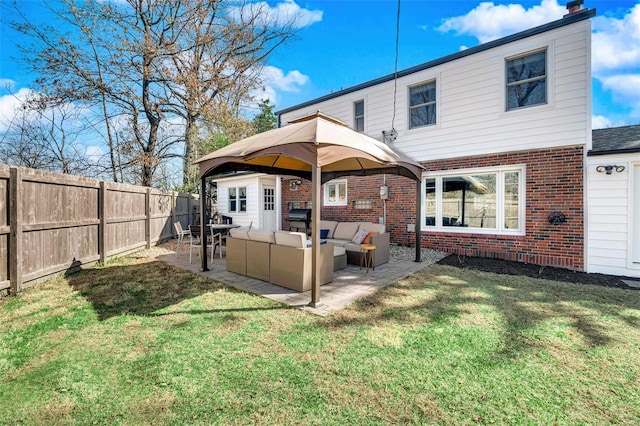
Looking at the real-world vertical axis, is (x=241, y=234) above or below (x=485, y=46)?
below

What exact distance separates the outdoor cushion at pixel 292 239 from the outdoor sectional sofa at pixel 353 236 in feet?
5.54

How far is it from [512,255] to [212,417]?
26.7 feet

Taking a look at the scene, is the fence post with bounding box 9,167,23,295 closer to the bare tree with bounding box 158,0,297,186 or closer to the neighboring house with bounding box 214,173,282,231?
the neighboring house with bounding box 214,173,282,231

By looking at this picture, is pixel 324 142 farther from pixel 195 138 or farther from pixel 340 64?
pixel 195 138

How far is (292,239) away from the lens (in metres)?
5.12

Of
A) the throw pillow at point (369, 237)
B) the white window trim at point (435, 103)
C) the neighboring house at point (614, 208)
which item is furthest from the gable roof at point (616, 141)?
the throw pillow at point (369, 237)

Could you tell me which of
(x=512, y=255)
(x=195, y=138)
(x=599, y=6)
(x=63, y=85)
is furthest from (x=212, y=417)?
(x=195, y=138)

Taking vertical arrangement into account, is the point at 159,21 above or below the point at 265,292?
above

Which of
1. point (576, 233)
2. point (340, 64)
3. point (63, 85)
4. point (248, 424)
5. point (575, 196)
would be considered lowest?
point (248, 424)

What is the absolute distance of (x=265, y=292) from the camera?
16.4 feet

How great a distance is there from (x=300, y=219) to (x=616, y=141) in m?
9.44

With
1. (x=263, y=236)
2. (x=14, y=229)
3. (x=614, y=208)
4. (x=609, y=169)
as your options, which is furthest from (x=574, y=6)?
(x=14, y=229)

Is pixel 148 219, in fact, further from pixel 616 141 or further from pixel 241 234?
pixel 616 141

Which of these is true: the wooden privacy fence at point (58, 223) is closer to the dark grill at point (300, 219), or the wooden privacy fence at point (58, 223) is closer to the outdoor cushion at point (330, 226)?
the dark grill at point (300, 219)
